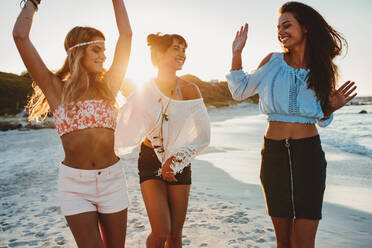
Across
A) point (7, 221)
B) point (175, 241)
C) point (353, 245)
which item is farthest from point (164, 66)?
point (7, 221)

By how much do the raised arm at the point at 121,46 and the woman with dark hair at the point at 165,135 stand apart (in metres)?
0.39

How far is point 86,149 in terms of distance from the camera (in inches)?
93.3

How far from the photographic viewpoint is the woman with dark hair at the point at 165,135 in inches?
110

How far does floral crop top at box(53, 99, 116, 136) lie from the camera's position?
2365mm

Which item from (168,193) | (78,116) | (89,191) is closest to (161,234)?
(168,193)

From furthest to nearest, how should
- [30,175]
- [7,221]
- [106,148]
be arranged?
1. [30,175]
2. [7,221]
3. [106,148]

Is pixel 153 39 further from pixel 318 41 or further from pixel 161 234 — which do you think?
pixel 161 234

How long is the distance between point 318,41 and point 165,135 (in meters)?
1.67

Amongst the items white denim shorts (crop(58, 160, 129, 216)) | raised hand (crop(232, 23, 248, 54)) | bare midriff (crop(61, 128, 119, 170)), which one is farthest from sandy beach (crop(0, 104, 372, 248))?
raised hand (crop(232, 23, 248, 54))

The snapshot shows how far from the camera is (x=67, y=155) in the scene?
2387 mm

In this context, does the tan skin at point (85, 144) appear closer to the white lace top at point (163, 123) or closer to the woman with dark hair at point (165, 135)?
the woman with dark hair at point (165, 135)

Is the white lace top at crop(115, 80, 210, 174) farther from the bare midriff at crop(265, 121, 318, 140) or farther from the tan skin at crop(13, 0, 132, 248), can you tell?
the bare midriff at crop(265, 121, 318, 140)

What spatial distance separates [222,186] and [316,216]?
3.98 meters

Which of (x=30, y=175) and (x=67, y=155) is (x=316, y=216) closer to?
(x=67, y=155)
